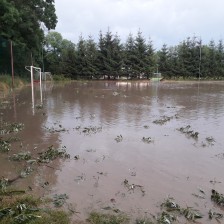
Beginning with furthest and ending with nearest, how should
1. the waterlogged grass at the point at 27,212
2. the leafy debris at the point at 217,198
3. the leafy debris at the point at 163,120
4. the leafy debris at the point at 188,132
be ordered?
the leafy debris at the point at 163,120 → the leafy debris at the point at 188,132 → the leafy debris at the point at 217,198 → the waterlogged grass at the point at 27,212

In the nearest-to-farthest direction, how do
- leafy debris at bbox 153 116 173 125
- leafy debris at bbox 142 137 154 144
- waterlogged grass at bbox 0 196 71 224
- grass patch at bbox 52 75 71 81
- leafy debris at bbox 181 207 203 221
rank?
waterlogged grass at bbox 0 196 71 224 < leafy debris at bbox 181 207 203 221 < leafy debris at bbox 142 137 154 144 < leafy debris at bbox 153 116 173 125 < grass patch at bbox 52 75 71 81

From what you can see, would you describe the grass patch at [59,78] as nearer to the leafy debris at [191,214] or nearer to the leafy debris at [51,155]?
the leafy debris at [51,155]

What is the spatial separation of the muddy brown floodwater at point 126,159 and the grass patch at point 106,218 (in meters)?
0.16

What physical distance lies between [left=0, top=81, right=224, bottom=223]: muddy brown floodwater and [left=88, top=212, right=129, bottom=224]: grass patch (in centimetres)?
16

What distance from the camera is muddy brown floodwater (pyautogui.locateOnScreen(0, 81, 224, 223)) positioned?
214 inches

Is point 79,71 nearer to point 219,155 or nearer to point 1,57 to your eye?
point 1,57

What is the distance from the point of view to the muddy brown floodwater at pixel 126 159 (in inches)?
214

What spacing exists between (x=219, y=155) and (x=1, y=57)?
2911cm

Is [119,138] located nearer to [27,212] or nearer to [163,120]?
[163,120]

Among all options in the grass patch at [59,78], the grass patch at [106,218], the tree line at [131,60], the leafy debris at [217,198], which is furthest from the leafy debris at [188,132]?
the grass patch at [59,78]

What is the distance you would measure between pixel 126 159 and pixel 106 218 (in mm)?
2993

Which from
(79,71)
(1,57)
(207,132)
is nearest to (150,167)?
(207,132)

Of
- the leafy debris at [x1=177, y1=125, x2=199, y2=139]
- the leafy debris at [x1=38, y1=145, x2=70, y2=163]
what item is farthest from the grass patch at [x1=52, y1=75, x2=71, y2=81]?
the leafy debris at [x1=38, y1=145, x2=70, y2=163]

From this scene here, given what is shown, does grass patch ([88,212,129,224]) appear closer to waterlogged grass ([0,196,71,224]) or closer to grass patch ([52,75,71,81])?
waterlogged grass ([0,196,71,224])
